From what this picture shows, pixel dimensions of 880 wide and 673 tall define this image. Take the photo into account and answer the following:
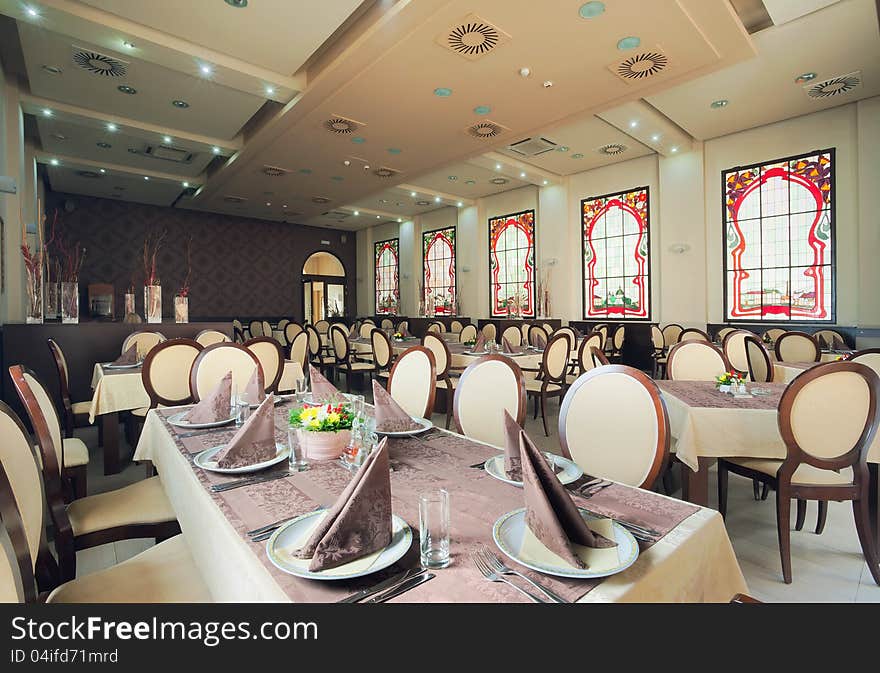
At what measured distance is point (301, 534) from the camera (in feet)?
3.15

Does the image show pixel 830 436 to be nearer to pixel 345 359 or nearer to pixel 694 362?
pixel 694 362

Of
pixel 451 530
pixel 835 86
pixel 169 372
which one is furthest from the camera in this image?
pixel 835 86

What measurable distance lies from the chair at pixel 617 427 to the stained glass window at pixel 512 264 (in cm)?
872

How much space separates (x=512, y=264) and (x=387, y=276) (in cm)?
460

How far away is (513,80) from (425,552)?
209 inches

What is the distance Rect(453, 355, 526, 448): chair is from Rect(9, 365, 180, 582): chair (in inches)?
47.7

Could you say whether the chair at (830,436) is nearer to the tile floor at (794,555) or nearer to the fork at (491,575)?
the tile floor at (794,555)

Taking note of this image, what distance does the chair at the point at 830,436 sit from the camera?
199 cm

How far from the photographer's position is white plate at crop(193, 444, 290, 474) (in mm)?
1347

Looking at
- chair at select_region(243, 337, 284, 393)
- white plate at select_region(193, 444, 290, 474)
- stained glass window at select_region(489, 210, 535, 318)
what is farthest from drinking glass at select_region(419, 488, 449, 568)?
stained glass window at select_region(489, 210, 535, 318)

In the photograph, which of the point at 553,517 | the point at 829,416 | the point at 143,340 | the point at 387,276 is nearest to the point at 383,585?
the point at 553,517

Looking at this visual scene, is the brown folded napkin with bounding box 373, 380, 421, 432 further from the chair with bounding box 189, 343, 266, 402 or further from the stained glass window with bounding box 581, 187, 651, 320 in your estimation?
A: the stained glass window with bounding box 581, 187, 651, 320
